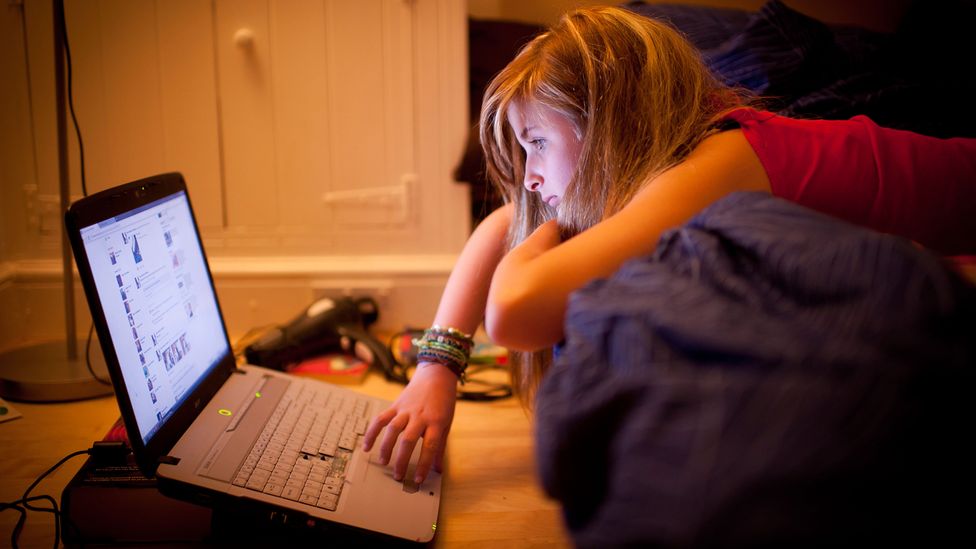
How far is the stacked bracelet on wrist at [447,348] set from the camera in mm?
919

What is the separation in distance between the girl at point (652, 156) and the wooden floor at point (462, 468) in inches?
2.9

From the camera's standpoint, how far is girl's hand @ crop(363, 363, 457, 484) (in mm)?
784

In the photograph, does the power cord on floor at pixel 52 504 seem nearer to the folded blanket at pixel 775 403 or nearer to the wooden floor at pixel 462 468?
the wooden floor at pixel 462 468

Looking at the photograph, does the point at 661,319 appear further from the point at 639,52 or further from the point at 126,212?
the point at 126,212

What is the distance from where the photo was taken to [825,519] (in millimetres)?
333

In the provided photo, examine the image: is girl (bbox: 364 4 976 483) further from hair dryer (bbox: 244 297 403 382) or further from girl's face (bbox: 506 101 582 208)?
hair dryer (bbox: 244 297 403 382)

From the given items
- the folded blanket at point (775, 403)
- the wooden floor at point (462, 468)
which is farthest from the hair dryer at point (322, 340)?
the folded blanket at point (775, 403)

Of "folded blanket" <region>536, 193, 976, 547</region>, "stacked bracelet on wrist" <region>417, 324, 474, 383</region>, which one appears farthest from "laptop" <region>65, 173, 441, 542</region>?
"folded blanket" <region>536, 193, 976, 547</region>

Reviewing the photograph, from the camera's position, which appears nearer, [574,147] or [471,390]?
[574,147]

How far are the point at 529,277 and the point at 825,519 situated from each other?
342 millimetres

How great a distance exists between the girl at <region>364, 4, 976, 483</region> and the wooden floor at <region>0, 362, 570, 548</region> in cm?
7

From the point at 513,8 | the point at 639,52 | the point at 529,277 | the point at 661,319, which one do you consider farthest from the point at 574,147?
the point at 513,8

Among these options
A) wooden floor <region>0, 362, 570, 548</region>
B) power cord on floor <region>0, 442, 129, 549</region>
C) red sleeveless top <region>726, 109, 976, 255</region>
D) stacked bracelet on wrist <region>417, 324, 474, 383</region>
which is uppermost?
red sleeveless top <region>726, 109, 976, 255</region>

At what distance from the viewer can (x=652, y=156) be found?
0.78m
